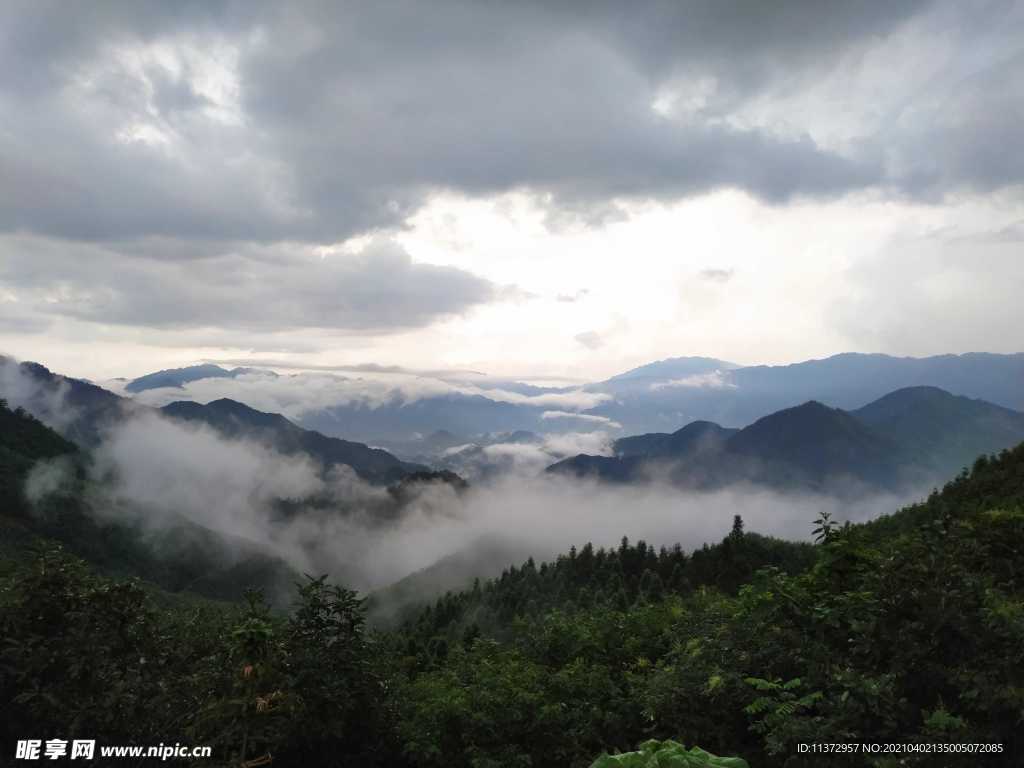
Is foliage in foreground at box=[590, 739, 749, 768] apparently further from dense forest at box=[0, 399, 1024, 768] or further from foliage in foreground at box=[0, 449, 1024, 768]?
foliage in foreground at box=[0, 449, 1024, 768]

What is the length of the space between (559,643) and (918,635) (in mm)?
8948

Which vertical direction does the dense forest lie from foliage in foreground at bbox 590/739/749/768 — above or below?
below

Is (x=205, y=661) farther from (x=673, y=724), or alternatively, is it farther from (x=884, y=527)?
(x=884, y=527)

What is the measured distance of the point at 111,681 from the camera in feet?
38.3

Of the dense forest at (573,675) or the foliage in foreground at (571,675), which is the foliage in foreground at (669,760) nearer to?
the dense forest at (573,675)

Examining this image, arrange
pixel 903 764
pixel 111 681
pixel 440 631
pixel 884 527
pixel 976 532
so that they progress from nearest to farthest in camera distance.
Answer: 1. pixel 903 764
2. pixel 111 681
3. pixel 976 532
4. pixel 884 527
5. pixel 440 631

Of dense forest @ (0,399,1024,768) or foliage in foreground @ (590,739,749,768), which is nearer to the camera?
foliage in foreground @ (590,739,749,768)

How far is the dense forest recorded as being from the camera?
333 inches

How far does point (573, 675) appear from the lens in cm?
1345

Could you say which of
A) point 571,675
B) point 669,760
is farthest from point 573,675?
point 669,760

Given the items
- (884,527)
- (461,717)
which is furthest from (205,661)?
(884,527)

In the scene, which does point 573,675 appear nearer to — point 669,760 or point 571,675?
point 571,675

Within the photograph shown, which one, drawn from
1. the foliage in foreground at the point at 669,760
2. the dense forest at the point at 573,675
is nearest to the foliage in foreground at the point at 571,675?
the dense forest at the point at 573,675

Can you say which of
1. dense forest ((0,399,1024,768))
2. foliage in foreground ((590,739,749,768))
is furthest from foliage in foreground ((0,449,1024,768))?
foliage in foreground ((590,739,749,768))
